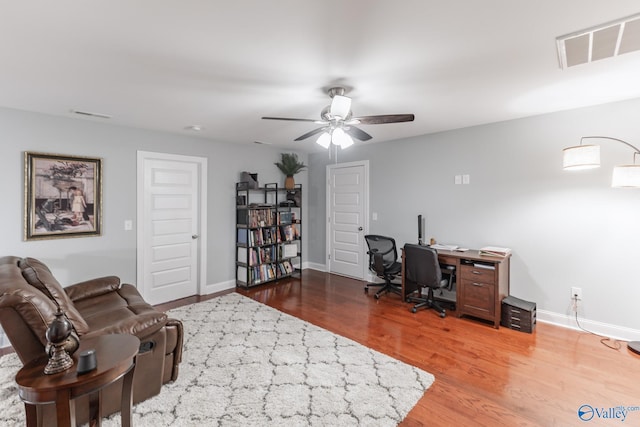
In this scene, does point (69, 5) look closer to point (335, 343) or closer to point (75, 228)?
point (75, 228)

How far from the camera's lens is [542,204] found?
3354 mm

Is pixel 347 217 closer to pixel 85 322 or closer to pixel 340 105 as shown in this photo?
pixel 340 105

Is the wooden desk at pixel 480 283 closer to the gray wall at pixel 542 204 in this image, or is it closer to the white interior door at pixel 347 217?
the gray wall at pixel 542 204

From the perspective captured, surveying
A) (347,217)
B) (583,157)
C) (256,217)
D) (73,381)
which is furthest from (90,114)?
(583,157)

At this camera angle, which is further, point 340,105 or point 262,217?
point 262,217

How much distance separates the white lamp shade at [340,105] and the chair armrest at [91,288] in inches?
110

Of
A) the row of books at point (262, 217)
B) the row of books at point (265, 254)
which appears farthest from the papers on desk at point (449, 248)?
the row of books at point (262, 217)

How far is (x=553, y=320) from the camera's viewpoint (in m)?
3.31

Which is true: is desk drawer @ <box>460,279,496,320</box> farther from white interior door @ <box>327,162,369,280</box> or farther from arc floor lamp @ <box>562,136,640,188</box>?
white interior door @ <box>327,162,369,280</box>

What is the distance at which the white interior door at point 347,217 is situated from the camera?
16.9ft

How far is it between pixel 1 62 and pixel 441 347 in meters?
4.18

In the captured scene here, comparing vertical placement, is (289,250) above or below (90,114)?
below

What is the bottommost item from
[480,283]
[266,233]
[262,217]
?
[480,283]

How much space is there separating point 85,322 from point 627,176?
4.53 metres
